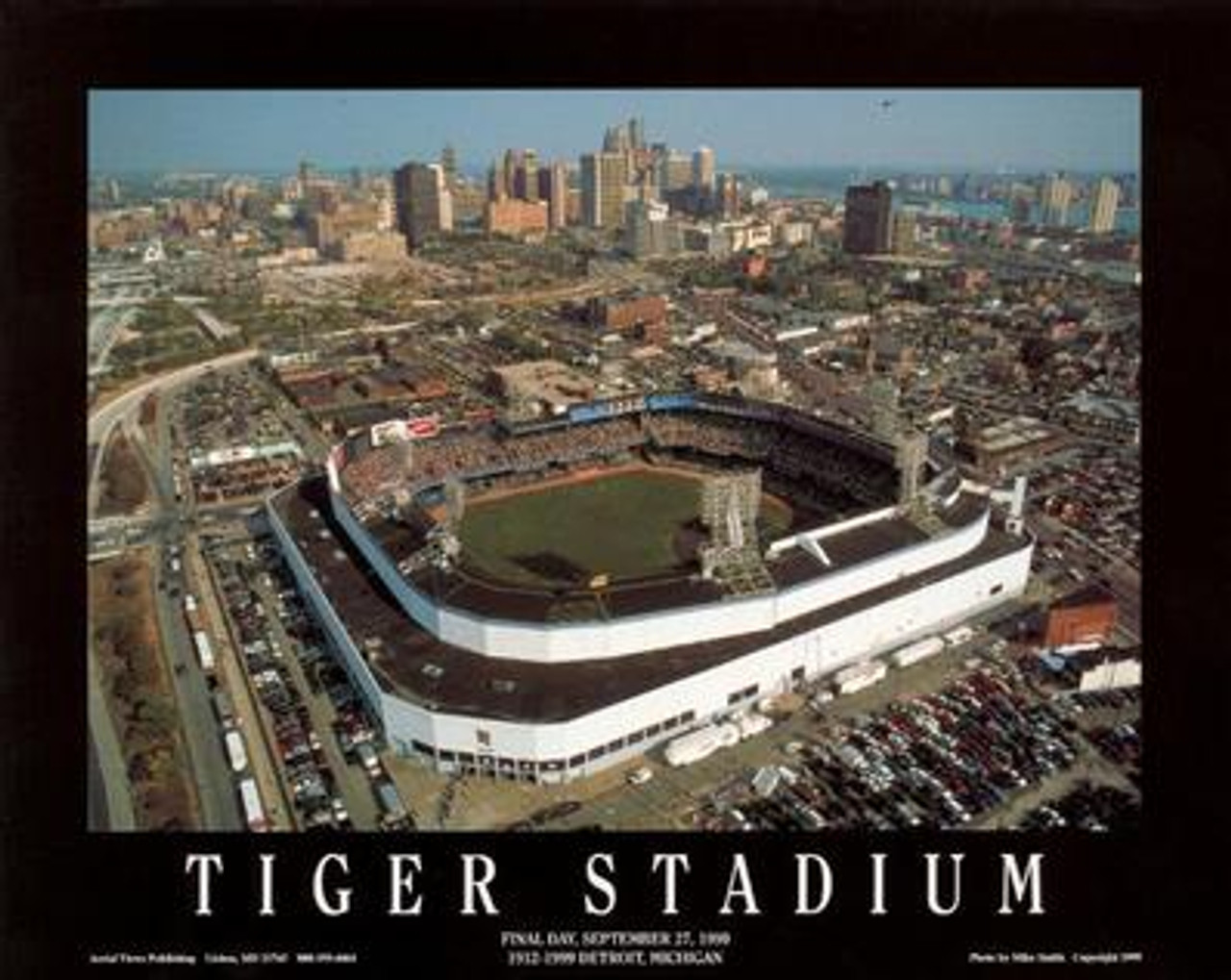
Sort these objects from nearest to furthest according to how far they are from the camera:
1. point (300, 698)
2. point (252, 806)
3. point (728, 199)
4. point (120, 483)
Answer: point (252, 806)
point (300, 698)
point (120, 483)
point (728, 199)

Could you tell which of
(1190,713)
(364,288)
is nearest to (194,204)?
(364,288)

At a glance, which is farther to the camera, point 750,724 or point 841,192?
point 841,192

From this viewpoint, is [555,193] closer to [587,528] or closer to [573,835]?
[587,528]

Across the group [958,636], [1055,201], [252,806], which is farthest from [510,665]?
[1055,201]

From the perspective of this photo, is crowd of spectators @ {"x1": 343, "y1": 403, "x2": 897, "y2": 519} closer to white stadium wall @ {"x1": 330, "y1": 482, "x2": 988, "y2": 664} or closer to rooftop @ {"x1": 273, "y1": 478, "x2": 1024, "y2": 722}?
rooftop @ {"x1": 273, "y1": 478, "x2": 1024, "y2": 722}

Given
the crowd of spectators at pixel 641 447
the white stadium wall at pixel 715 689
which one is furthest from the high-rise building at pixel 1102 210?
the crowd of spectators at pixel 641 447

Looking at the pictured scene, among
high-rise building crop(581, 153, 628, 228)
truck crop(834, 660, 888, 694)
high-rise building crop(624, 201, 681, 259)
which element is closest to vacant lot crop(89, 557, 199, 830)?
truck crop(834, 660, 888, 694)
